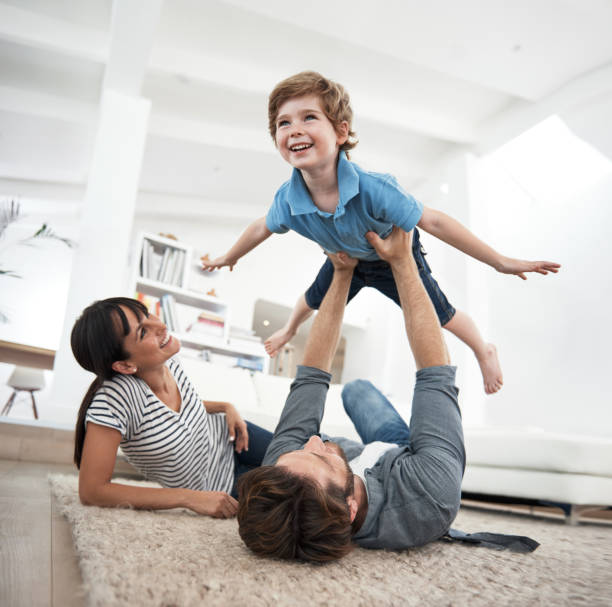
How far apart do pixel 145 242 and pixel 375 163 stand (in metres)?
2.74

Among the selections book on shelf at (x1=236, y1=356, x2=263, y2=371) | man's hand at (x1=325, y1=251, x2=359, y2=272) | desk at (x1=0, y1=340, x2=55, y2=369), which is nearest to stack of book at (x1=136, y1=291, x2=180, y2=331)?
desk at (x1=0, y1=340, x2=55, y2=369)

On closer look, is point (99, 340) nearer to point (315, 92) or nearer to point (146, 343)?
point (146, 343)

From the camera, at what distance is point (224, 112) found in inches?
206

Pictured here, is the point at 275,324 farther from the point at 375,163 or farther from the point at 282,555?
the point at 282,555

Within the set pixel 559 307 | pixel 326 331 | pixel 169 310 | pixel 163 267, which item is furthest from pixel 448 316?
pixel 163 267

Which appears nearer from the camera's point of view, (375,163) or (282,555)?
(282,555)

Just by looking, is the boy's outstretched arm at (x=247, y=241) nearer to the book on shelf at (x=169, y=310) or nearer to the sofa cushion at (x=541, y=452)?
the sofa cushion at (x=541, y=452)

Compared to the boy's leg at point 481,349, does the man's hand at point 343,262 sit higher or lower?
higher

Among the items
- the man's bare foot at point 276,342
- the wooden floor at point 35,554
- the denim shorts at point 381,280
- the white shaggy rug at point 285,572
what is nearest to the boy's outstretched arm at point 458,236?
the denim shorts at point 381,280

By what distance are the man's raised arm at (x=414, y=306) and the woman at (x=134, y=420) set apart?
2.11 feet

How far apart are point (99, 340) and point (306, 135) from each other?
822mm

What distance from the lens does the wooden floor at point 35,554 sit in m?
0.66

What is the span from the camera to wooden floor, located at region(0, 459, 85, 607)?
66cm

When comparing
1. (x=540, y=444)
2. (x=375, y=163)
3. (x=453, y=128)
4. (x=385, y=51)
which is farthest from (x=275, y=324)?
(x=540, y=444)
